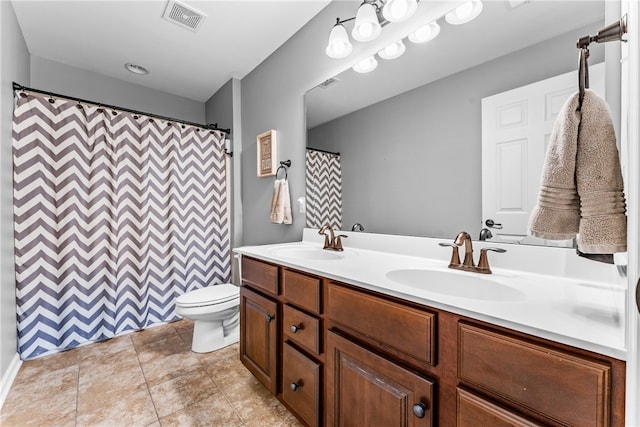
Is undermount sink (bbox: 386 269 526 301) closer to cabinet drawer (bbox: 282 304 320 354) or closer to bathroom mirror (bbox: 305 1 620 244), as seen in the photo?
bathroom mirror (bbox: 305 1 620 244)

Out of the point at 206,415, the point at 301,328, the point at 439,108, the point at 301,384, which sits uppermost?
the point at 439,108

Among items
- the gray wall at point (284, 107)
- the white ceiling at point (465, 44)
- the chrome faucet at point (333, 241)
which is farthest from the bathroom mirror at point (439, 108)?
the gray wall at point (284, 107)

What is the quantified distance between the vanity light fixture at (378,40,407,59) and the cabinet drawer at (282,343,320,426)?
1.53m

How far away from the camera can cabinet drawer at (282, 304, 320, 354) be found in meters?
1.13

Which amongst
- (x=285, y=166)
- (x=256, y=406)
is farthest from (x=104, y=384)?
(x=285, y=166)

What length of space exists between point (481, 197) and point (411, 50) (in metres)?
0.81

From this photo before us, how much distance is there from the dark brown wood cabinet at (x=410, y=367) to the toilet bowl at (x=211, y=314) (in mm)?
669

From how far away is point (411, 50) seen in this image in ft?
4.52

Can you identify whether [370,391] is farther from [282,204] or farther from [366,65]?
[366,65]

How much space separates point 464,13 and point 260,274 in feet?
5.09

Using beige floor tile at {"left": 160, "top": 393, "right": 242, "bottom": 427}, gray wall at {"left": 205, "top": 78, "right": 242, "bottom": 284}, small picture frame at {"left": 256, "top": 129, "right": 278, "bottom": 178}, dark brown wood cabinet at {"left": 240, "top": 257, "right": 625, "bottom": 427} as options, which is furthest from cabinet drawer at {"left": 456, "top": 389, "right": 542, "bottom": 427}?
gray wall at {"left": 205, "top": 78, "right": 242, "bottom": 284}

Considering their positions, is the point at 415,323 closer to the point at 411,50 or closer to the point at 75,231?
the point at 411,50

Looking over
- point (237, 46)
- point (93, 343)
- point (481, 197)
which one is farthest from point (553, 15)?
point (93, 343)

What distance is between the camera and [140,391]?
160 centimetres
